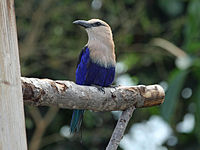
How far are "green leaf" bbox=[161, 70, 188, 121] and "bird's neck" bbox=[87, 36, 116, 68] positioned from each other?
1343 millimetres

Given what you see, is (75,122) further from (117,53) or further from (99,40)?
(117,53)

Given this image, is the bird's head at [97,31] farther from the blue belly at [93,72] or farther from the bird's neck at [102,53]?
the blue belly at [93,72]

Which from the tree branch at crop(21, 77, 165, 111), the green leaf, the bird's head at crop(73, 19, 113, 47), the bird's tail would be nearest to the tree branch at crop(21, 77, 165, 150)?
the tree branch at crop(21, 77, 165, 111)

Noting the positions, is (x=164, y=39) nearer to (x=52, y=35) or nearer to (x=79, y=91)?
(x=52, y=35)

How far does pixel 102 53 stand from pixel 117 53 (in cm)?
273

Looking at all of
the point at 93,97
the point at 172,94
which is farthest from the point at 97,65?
the point at 172,94

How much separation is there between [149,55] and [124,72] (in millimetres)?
531

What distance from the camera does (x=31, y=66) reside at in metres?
6.60

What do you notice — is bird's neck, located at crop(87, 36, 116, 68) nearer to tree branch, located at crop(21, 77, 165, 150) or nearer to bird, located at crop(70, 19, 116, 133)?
bird, located at crop(70, 19, 116, 133)

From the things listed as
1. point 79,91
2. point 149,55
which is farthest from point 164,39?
point 79,91

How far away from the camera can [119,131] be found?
9.81 ft

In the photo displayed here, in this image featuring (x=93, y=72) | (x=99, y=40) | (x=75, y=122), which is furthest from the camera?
(x=99, y=40)

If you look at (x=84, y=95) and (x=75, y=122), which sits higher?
(x=84, y=95)

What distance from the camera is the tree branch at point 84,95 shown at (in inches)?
104
